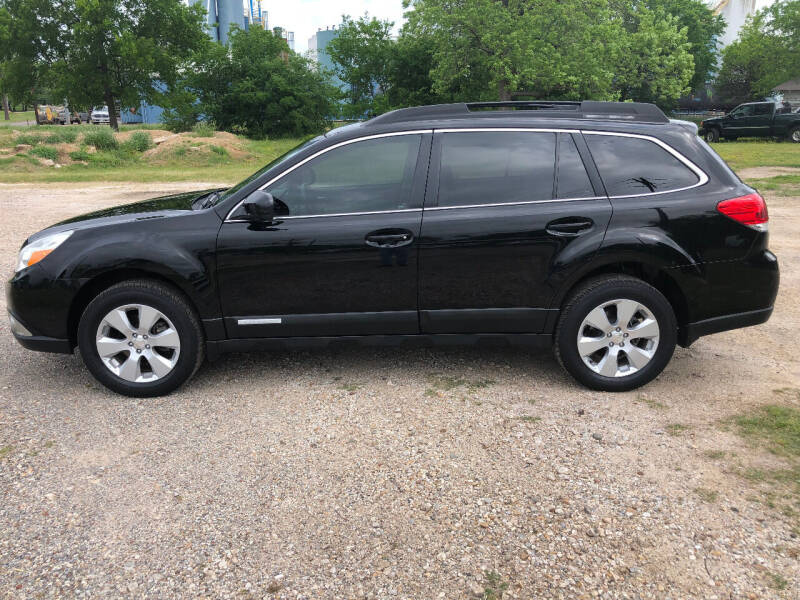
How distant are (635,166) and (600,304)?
0.90 m

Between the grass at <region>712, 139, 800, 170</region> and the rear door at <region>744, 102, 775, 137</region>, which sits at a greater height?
the rear door at <region>744, 102, 775, 137</region>

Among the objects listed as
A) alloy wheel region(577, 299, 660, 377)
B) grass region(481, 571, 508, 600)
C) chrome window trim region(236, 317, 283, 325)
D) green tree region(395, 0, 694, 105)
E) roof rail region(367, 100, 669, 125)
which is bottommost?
grass region(481, 571, 508, 600)

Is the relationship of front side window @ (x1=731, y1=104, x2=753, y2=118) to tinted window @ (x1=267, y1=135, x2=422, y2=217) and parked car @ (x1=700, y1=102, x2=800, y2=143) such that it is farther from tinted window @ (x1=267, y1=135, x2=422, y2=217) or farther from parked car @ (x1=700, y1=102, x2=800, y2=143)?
tinted window @ (x1=267, y1=135, x2=422, y2=217)

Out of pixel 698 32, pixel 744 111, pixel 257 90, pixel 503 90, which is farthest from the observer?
pixel 698 32

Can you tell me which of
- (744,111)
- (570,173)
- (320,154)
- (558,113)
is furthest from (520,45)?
(320,154)

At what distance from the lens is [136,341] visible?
14.1 ft

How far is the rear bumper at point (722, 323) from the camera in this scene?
434 cm

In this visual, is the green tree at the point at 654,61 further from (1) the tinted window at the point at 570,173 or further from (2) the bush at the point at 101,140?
(1) the tinted window at the point at 570,173

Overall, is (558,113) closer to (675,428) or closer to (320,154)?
(320,154)

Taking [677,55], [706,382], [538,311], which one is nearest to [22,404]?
[538,311]

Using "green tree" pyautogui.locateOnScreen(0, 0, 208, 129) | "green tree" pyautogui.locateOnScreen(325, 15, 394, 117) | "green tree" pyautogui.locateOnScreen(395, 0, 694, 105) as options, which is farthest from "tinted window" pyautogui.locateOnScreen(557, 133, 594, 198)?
"green tree" pyautogui.locateOnScreen(0, 0, 208, 129)

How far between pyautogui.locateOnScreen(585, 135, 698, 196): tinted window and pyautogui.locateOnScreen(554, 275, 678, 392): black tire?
1.92ft

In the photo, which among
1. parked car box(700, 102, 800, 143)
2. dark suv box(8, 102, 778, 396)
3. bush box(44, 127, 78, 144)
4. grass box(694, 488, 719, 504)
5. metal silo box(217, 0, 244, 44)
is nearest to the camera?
grass box(694, 488, 719, 504)

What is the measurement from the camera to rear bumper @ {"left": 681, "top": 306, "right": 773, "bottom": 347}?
434 cm
